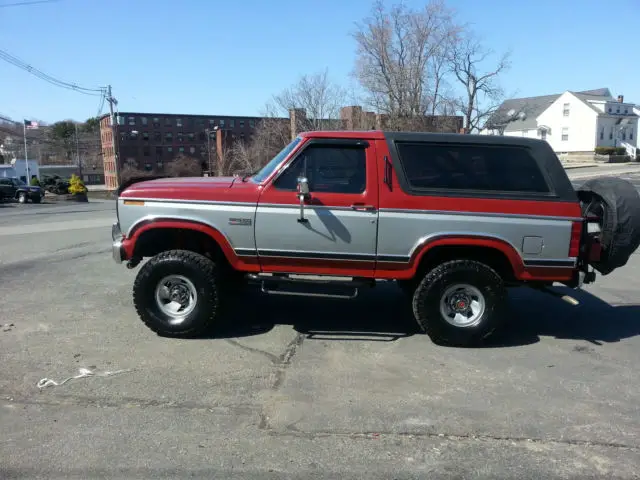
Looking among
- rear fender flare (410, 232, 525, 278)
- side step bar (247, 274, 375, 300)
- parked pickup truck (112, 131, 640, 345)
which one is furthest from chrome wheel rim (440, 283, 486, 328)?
side step bar (247, 274, 375, 300)

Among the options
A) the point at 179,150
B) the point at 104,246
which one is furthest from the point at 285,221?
the point at 179,150

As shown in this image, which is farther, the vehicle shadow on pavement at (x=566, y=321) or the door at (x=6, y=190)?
the door at (x=6, y=190)

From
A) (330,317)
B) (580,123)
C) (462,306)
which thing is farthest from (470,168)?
(580,123)

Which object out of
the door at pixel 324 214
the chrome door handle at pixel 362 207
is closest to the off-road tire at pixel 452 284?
the door at pixel 324 214

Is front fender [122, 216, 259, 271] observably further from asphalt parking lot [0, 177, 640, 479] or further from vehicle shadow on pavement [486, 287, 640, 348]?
vehicle shadow on pavement [486, 287, 640, 348]

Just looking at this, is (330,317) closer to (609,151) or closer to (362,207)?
(362,207)

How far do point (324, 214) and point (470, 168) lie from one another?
1.52 m

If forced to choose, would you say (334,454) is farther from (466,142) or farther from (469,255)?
(466,142)

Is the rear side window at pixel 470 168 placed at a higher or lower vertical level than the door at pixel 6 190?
higher

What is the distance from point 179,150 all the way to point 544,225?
9208cm

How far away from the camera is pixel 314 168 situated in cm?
524

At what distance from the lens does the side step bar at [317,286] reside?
518cm

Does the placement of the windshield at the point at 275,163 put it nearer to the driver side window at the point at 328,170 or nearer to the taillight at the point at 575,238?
the driver side window at the point at 328,170

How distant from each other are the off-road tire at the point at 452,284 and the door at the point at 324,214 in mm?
589
